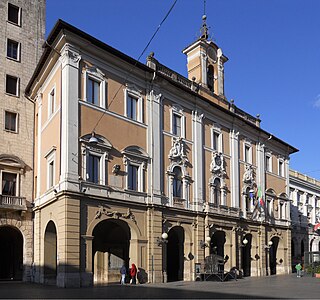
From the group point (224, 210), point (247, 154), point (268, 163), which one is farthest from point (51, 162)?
point (268, 163)

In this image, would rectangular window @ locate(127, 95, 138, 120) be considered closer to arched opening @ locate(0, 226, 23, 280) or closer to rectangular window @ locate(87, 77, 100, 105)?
rectangular window @ locate(87, 77, 100, 105)

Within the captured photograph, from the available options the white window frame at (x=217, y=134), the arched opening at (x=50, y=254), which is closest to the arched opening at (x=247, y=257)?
the white window frame at (x=217, y=134)

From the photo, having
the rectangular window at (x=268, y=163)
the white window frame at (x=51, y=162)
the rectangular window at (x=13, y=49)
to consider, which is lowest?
the white window frame at (x=51, y=162)

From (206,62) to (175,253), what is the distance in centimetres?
1583

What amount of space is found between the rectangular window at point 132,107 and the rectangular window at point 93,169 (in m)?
4.14

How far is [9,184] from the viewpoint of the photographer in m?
30.4

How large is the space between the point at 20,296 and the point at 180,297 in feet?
22.2

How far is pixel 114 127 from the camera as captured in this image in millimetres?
28359

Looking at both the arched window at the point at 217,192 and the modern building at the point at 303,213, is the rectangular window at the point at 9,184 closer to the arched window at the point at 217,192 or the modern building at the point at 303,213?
the arched window at the point at 217,192

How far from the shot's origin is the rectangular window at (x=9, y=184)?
30.1m

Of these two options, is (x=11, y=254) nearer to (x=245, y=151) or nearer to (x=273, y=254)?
(x=245, y=151)

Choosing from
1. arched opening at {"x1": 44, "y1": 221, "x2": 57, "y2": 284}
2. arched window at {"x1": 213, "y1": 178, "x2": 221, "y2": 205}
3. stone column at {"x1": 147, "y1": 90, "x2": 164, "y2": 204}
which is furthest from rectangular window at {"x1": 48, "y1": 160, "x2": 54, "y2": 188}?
arched window at {"x1": 213, "y1": 178, "x2": 221, "y2": 205}

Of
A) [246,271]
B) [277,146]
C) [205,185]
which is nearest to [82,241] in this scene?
[205,185]

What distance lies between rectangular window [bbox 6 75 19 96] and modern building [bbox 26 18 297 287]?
121cm
